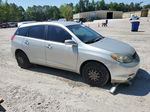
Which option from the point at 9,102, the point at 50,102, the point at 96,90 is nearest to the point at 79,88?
the point at 96,90

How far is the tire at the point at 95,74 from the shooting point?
3770 mm

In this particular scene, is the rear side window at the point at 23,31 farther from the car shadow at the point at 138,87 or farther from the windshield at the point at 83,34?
→ the car shadow at the point at 138,87

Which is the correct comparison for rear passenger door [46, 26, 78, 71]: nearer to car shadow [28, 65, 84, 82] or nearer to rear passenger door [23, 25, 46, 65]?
rear passenger door [23, 25, 46, 65]

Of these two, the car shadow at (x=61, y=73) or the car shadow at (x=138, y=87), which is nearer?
the car shadow at (x=138, y=87)

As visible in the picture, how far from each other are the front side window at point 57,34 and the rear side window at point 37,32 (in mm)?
283

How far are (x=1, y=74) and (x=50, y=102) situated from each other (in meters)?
2.73

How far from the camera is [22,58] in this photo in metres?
5.47

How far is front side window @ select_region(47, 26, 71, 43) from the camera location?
432cm

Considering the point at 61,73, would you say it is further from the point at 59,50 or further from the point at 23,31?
the point at 23,31

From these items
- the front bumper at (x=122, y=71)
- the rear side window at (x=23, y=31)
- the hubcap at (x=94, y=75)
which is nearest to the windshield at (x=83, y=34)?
the hubcap at (x=94, y=75)

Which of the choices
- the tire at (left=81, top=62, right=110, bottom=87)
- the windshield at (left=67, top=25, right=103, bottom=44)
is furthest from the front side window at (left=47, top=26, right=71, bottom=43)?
the tire at (left=81, top=62, right=110, bottom=87)

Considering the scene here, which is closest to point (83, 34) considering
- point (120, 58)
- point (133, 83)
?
point (120, 58)

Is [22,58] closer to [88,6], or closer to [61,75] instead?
[61,75]

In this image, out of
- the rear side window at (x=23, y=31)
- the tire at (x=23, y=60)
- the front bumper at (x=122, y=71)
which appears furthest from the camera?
the tire at (x=23, y=60)
